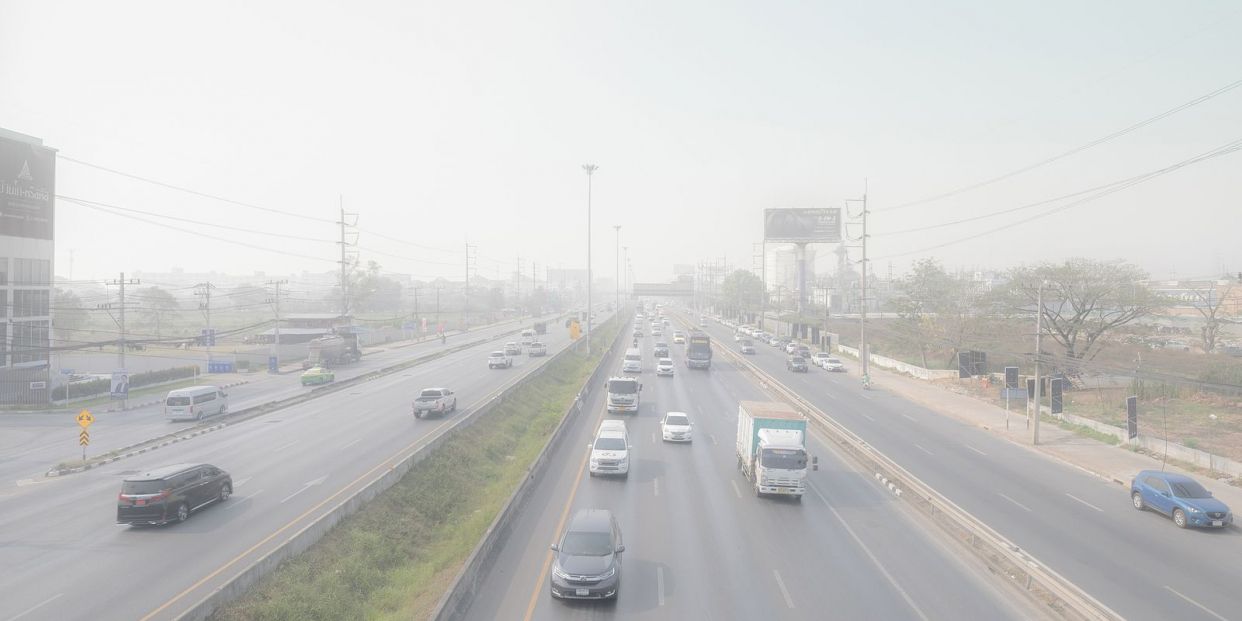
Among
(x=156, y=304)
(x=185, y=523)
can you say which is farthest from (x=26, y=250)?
(x=156, y=304)

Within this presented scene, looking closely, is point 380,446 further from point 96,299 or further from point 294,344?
point 96,299

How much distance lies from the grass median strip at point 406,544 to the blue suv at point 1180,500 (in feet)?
68.8

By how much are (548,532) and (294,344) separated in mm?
63661

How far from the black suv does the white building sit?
34748 mm

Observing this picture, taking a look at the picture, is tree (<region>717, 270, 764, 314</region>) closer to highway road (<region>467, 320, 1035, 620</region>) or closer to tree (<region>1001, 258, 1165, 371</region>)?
tree (<region>1001, 258, 1165, 371</region>)

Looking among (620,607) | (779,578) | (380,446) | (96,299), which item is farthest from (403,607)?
(96,299)

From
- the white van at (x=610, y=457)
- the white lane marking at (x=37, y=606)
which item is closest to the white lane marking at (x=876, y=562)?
the white van at (x=610, y=457)

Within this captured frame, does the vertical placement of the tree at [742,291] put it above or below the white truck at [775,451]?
above

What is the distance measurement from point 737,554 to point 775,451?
561cm

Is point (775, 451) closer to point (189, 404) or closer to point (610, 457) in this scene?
point (610, 457)

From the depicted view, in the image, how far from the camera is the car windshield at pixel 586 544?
48.0ft

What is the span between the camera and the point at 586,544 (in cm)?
1486

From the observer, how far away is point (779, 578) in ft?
51.4

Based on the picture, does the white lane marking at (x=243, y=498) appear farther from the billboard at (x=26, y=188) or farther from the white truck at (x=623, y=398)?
the billboard at (x=26, y=188)
